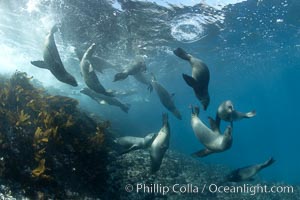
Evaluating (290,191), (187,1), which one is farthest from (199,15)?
(290,191)

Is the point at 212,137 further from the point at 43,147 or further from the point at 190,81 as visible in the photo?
the point at 43,147

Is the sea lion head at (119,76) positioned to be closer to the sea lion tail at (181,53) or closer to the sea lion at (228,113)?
the sea lion tail at (181,53)

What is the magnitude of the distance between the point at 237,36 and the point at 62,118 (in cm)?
1908

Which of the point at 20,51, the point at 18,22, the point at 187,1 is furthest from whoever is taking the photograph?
the point at 20,51

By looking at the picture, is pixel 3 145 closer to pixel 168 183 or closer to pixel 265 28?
pixel 168 183

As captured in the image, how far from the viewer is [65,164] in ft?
26.0

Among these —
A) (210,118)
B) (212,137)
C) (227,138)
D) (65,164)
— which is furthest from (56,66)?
(227,138)

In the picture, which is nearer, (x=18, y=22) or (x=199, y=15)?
(x=199, y=15)

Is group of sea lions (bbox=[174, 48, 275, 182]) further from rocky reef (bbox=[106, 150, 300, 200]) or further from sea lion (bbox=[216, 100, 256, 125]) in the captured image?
rocky reef (bbox=[106, 150, 300, 200])

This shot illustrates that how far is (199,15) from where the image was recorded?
18.8 metres

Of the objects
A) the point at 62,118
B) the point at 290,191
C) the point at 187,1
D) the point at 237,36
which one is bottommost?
the point at 290,191

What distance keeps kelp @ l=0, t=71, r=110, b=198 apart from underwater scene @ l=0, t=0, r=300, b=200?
3 centimetres

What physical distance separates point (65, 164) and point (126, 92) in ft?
48.4

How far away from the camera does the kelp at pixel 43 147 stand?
6.96 meters
